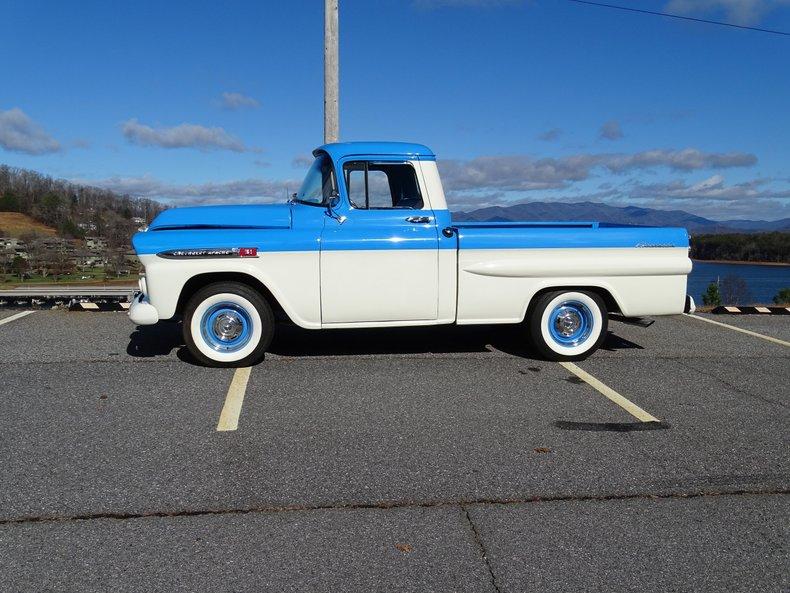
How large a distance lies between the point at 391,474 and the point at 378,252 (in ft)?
8.90

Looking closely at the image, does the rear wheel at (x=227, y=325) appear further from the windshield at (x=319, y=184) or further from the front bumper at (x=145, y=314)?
the windshield at (x=319, y=184)

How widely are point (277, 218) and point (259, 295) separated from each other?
76cm

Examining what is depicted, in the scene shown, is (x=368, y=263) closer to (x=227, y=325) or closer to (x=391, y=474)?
(x=227, y=325)

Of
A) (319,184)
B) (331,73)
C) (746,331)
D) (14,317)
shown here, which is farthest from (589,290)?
(14,317)

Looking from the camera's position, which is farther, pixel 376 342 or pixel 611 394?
pixel 376 342

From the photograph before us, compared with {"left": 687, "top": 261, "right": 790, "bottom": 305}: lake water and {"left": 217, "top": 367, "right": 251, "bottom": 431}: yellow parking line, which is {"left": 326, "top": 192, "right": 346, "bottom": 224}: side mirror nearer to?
{"left": 217, "top": 367, "right": 251, "bottom": 431}: yellow parking line

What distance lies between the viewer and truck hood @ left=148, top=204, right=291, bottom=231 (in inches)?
233

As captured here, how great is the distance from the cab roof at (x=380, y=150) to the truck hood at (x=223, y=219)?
0.75 metres

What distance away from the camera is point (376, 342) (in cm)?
714

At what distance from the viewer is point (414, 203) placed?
6090 mm

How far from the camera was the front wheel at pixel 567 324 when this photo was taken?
636 cm

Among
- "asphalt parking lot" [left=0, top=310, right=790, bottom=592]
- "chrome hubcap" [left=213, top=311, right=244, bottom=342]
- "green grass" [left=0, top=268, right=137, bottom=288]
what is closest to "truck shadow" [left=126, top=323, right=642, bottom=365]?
"asphalt parking lot" [left=0, top=310, right=790, bottom=592]

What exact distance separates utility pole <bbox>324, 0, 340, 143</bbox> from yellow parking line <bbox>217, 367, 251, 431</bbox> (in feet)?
14.5

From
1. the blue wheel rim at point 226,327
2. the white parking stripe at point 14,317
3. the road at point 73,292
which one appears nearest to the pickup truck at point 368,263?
the blue wheel rim at point 226,327
